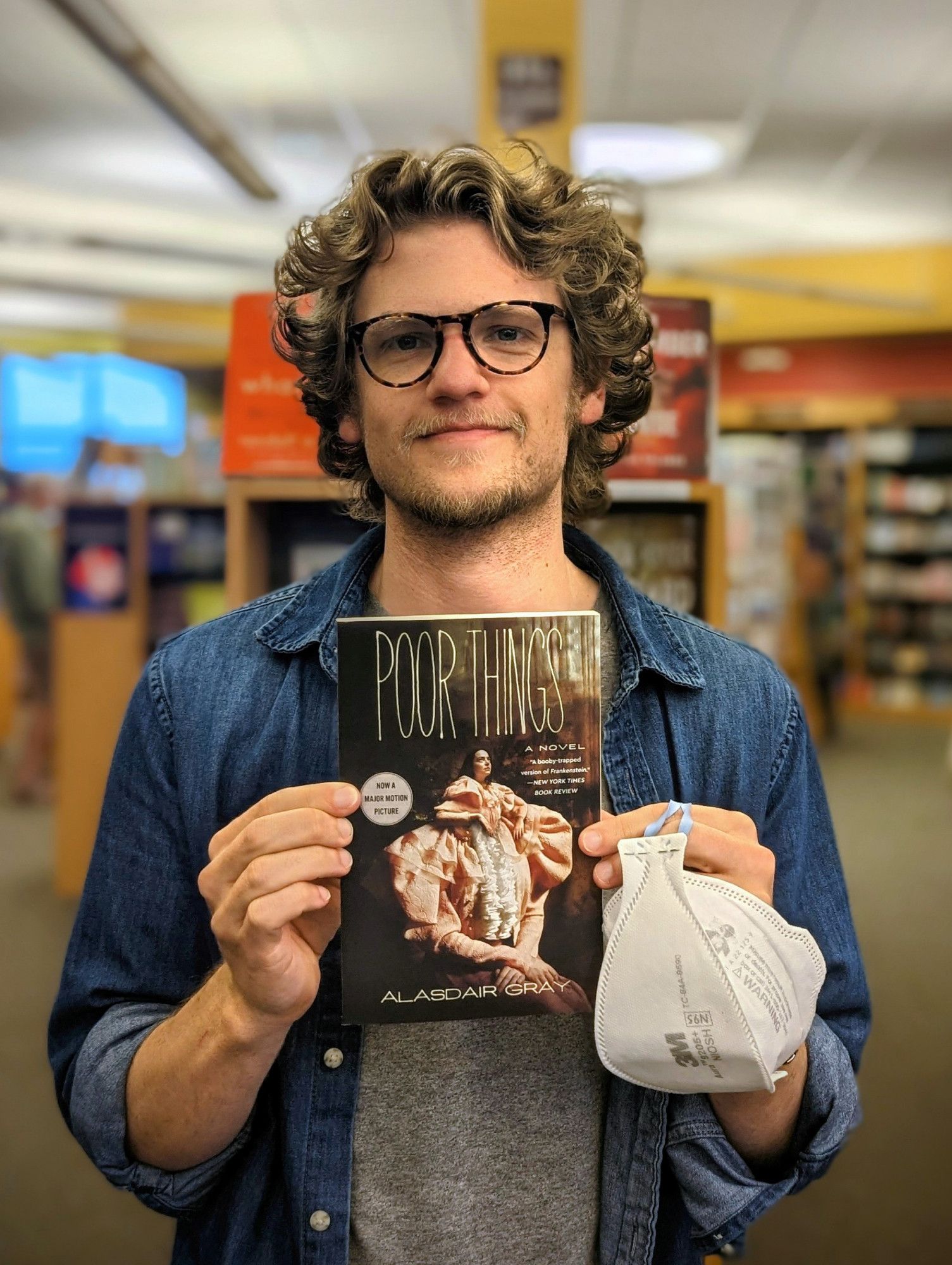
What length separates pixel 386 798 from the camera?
97 cm

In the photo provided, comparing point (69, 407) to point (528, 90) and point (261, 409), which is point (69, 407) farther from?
point (261, 409)

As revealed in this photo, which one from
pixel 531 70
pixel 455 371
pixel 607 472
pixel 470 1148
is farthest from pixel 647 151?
pixel 470 1148

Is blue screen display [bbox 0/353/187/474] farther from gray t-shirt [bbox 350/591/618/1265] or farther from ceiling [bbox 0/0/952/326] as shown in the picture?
gray t-shirt [bbox 350/591/618/1265]

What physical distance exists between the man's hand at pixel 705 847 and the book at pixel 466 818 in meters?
0.02

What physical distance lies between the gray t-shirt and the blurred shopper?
510cm

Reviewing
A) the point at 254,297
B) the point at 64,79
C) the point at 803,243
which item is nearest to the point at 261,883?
the point at 254,297

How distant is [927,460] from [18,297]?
8.52 meters

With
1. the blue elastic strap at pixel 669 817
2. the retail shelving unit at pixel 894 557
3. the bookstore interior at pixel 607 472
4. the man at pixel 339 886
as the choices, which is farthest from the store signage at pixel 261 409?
the retail shelving unit at pixel 894 557

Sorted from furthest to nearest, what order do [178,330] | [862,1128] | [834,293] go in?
[178,330]
[834,293]
[862,1128]

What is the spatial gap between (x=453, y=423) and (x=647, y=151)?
235 inches

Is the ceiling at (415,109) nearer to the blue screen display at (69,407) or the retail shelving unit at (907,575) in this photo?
the retail shelving unit at (907,575)

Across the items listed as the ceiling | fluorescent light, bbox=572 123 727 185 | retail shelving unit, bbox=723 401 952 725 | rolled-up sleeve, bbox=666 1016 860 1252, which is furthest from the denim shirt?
retail shelving unit, bbox=723 401 952 725

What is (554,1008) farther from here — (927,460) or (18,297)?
(18,297)

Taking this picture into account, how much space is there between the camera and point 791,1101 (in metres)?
1.11
